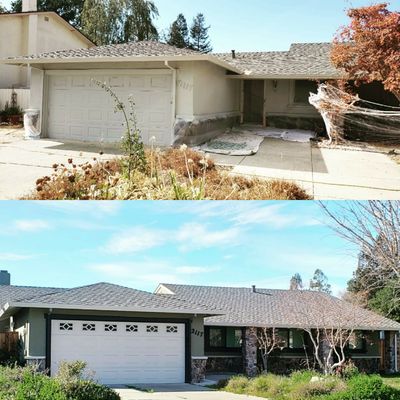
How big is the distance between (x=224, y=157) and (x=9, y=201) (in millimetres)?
5197

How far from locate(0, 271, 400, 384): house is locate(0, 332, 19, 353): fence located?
301 mm

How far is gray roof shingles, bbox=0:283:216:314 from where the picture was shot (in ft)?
41.2

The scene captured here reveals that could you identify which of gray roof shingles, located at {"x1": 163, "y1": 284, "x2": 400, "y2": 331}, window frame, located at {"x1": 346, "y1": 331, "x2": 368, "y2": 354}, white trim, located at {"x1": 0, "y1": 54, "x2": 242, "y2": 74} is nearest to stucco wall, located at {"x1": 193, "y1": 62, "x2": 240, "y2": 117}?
white trim, located at {"x1": 0, "y1": 54, "x2": 242, "y2": 74}

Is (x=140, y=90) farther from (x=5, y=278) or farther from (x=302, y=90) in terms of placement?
(x=5, y=278)

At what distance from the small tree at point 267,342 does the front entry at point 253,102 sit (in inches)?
310

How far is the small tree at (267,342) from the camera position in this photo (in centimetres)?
1633

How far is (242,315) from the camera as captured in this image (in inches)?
695

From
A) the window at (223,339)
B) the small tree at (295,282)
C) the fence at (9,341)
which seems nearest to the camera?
the fence at (9,341)

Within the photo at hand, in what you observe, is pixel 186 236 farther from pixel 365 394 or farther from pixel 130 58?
pixel 365 394

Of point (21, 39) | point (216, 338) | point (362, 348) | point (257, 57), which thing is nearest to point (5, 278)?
A: point (216, 338)

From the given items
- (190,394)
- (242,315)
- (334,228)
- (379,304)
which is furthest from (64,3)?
(334,228)

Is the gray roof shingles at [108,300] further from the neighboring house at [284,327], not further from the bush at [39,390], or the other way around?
the bush at [39,390]

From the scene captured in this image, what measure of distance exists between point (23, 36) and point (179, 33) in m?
7.26

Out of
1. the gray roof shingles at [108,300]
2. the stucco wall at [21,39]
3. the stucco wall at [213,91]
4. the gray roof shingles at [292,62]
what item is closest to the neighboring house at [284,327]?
the gray roof shingles at [108,300]
